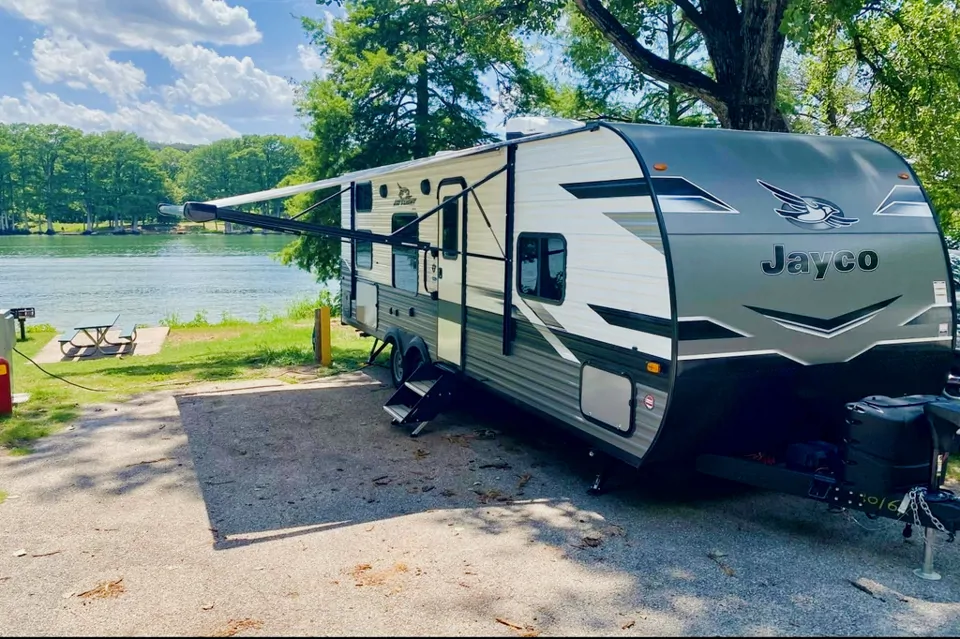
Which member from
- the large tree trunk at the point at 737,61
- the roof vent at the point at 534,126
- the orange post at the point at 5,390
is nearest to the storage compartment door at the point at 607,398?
the roof vent at the point at 534,126

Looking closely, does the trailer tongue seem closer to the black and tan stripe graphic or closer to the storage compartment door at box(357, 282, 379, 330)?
the black and tan stripe graphic

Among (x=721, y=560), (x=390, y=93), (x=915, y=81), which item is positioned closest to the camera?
(x=721, y=560)

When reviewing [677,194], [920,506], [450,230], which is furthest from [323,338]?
A: [920,506]

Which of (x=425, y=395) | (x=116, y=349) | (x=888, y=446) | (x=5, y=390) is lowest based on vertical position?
(x=116, y=349)

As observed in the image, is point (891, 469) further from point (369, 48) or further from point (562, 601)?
point (369, 48)

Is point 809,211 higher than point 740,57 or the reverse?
the reverse

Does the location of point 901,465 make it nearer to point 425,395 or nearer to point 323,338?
point 425,395

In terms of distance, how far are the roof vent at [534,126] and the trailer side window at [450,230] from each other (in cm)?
101

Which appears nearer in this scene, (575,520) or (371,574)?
(371,574)

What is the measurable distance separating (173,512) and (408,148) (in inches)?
480

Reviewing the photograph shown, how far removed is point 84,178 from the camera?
66938 mm

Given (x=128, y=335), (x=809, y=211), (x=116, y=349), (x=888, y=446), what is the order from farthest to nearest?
(x=128, y=335) < (x=116, y=349) < (x=809, y=211) < (x=888, y=446)

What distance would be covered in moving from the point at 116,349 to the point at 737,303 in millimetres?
12729

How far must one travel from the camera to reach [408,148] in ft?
54.7
